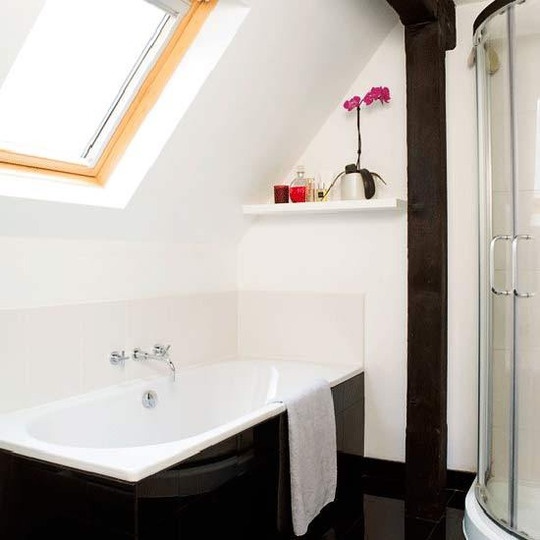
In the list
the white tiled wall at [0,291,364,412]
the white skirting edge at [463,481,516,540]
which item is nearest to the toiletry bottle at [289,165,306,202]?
the white tiled wall at [0,291,364,412]

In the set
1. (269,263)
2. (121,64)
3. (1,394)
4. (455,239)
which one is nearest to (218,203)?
(269,263)

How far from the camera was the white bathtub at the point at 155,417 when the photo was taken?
1.83m

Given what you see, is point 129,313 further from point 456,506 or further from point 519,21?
point 519,21

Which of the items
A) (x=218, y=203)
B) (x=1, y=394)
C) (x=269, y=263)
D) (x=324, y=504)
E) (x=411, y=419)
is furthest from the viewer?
(x=269, y=263)

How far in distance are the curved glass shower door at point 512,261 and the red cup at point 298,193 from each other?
100 cm

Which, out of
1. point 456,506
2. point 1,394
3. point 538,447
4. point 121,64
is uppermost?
point 121,64

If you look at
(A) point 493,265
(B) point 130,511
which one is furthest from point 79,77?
(A) point 493,265

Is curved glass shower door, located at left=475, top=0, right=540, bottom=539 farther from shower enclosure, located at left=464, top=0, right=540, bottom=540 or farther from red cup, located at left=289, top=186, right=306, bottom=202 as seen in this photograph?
red cup, located at left=289, top=186, right=306, bottom=202

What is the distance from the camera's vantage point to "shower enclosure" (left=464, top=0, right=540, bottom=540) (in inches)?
98.4

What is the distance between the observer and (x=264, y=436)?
2326mm

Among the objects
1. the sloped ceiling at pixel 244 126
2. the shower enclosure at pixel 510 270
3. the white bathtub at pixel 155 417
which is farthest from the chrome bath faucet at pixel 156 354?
the shower enclosure at pixel 510 270

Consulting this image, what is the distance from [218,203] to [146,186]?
613 millimetres

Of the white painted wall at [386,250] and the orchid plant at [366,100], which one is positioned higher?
the orchid plant at [366,100]

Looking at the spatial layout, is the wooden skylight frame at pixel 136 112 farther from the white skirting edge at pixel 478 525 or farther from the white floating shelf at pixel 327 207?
the white skirting edge at pixel 478 525
